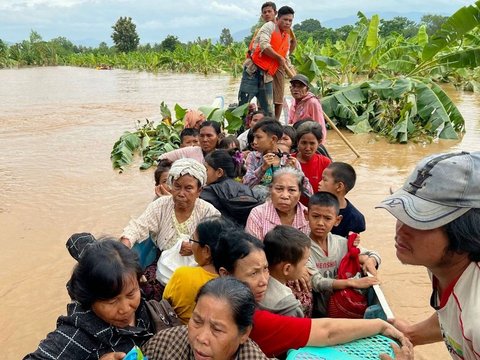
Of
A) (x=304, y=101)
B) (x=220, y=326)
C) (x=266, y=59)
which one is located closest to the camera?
(x=220, y=326)

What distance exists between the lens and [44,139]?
1034 cm

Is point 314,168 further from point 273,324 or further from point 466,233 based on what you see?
point 466,233

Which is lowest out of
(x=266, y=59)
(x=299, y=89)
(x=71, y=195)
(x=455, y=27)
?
(x=71, y=195)

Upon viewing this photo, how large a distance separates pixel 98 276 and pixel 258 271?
688 mm

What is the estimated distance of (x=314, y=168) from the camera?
4.20 m

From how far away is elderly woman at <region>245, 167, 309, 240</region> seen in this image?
3025 millimetres

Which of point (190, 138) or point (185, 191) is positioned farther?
point (190, 138)

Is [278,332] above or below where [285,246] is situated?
below

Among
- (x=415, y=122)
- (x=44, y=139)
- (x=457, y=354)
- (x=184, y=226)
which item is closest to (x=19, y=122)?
(x=44, y=139)

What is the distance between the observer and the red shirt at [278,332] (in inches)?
74.0

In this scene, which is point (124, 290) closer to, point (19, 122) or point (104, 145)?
point (104, 145)

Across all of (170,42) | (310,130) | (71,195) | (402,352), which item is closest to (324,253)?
(402,352)

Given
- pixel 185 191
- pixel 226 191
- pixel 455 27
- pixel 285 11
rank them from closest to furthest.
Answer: pixel 185 191
pixel 226 191
pixel 285 11
pixel 455 27

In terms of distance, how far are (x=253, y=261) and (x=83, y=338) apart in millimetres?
757
